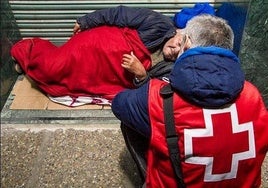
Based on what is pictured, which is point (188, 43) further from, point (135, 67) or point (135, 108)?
point (135, 67)

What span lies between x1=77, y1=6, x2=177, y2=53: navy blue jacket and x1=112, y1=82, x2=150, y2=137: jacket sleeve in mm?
1365

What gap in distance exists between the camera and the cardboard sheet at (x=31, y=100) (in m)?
3.47

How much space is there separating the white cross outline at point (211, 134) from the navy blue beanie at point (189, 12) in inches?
74.4

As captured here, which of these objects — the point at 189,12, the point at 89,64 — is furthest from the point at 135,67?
the point at 189,12

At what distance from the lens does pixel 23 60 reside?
3.65 meters

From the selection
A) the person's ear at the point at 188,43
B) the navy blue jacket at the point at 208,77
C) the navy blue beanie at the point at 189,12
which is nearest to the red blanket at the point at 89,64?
the navy blue beanie at the point at 189,12

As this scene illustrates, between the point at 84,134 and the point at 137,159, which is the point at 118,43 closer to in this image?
the point at 84,134

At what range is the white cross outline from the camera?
1.69 m

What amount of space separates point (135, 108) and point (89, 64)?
5.09 ft

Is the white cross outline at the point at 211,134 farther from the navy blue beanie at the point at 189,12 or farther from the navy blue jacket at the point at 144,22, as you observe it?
the navy blue beanie at the point at 189,12

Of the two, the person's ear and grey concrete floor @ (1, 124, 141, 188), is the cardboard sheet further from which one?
the person's ear

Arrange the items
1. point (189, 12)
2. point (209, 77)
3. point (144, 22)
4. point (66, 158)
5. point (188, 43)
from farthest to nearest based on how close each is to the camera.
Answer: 1. point (189, 12)
2. point (144, 22)
3. point (66, 158)
4. point (188, 43)
5. point (209, 77)

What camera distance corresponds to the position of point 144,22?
332 cm

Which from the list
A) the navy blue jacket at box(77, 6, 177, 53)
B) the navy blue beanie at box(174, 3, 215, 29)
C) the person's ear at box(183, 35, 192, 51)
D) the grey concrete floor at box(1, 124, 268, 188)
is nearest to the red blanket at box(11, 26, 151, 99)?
the navy blue jacket at box(77, 6, 177, 53)
